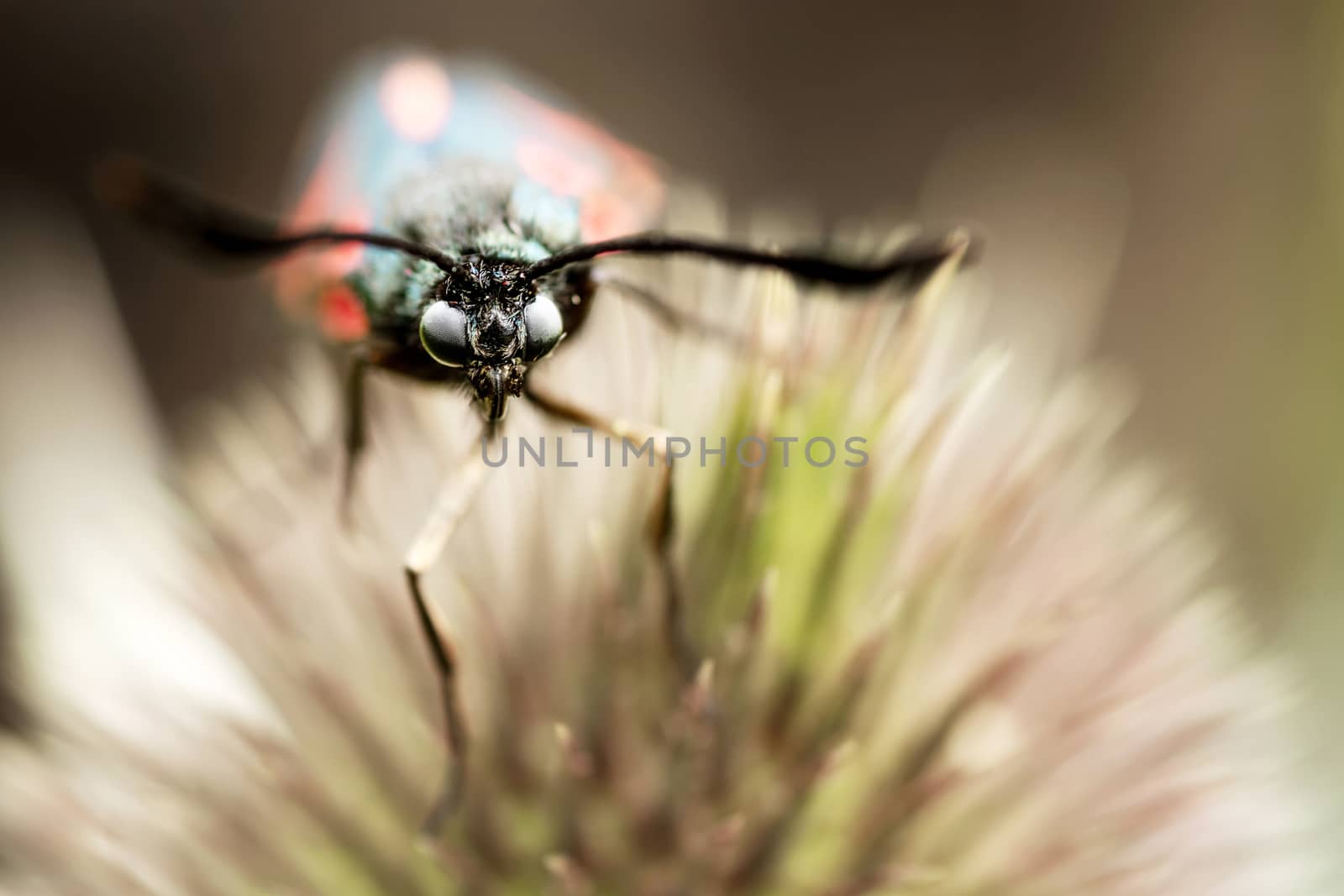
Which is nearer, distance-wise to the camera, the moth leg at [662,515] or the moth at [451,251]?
the moth at [451,251]

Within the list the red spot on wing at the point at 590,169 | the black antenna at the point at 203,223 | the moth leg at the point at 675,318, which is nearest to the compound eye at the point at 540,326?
the black antenna at the point at 203,223

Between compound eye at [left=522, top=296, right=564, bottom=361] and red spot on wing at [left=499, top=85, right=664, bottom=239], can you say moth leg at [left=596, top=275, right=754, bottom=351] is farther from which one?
compound eye at [left=522, top=296, right=564, bottom=361]

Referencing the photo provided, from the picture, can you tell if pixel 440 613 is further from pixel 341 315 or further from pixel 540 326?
pixel 341 315

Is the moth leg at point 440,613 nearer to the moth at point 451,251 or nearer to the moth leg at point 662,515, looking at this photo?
the moth at point 451,251

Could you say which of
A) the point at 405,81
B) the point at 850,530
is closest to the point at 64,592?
the point at 405,81

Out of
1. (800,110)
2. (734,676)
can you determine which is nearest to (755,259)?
(734,676)

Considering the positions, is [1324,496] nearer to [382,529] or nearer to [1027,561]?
[1027,561]

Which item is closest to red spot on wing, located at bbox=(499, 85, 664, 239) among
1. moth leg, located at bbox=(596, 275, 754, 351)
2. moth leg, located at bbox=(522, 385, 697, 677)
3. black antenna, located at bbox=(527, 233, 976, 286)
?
moth leg, located at bbox=(596, 275, 754, 351)
